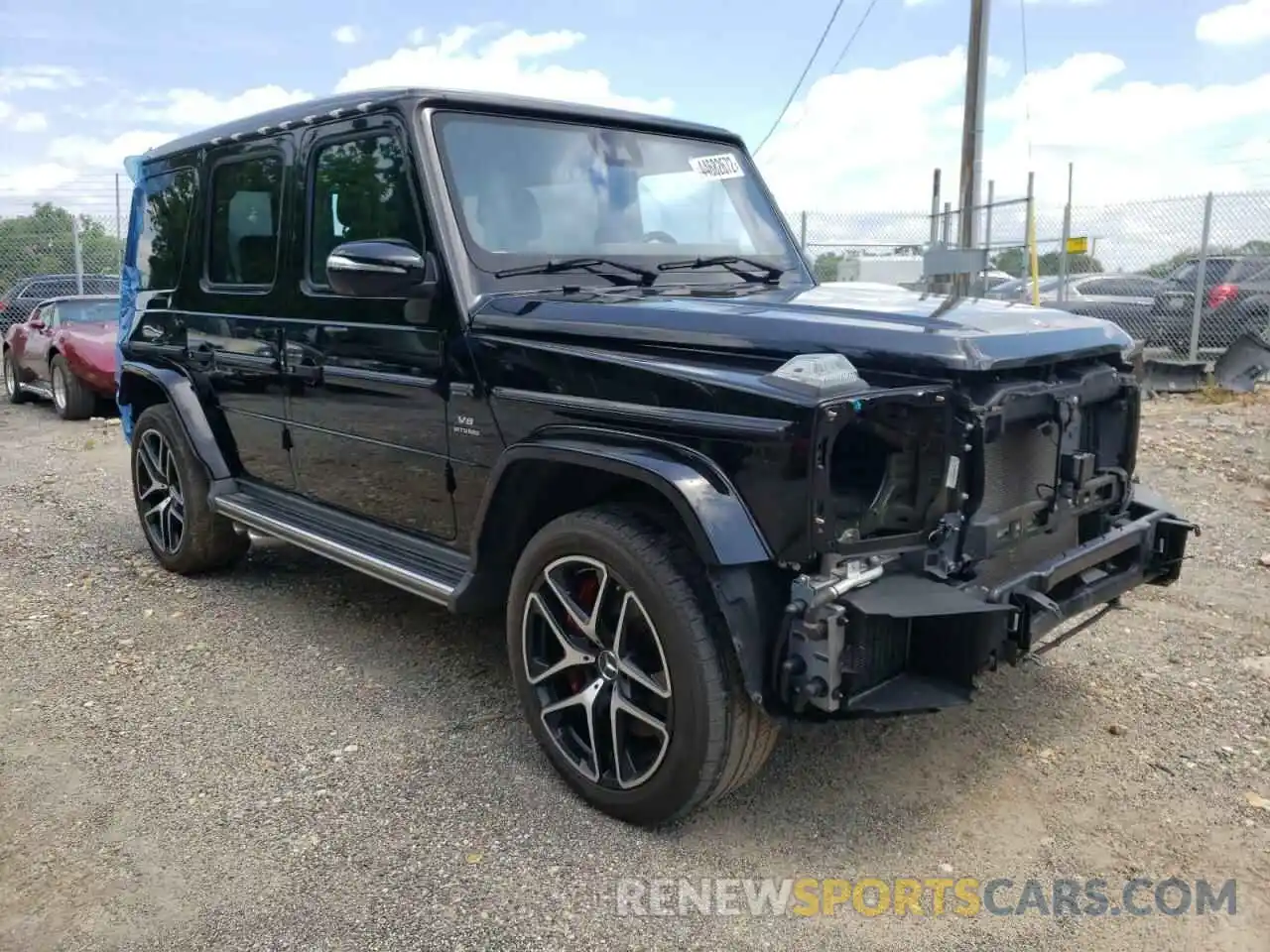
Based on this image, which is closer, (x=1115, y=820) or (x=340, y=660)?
(x=1115, y=820)

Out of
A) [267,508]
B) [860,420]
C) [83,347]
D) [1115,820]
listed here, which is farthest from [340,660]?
[83,347]

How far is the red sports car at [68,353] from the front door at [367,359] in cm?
772

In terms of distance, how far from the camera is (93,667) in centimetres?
420

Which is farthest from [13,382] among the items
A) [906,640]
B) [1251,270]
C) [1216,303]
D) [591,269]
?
[1251,270]

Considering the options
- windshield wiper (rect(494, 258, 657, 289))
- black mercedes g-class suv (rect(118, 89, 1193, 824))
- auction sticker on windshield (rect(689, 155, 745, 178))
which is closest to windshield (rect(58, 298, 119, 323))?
black mercedes g-class suv (rect(118, 89, 1193, 824))

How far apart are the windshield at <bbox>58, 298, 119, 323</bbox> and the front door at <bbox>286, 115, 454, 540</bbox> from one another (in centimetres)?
876

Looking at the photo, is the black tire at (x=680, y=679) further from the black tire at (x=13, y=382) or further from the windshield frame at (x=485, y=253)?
the black tire at (x=13, y=382)

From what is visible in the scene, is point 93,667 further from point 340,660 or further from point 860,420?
point 860,420

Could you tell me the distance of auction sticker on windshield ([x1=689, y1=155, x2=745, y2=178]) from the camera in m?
4.22

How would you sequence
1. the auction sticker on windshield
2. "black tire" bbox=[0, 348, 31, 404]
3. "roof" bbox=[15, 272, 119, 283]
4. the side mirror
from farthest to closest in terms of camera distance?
"roof" bbox=[15, 272, 119, 283] → "black tire" bbox=[0, 348, 31, 404] → the auction sticker on windshield → the side mirror

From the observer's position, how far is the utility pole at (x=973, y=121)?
1088 centimetres

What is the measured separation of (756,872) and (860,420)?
4.09 feet

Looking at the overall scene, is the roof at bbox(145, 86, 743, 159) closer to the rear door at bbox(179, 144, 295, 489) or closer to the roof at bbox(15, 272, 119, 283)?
the rear door at bbox(179, 144, 295, 489)

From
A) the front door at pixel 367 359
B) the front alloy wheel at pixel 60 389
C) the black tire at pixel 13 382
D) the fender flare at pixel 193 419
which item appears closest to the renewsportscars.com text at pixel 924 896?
the front door at pixel 367 359
